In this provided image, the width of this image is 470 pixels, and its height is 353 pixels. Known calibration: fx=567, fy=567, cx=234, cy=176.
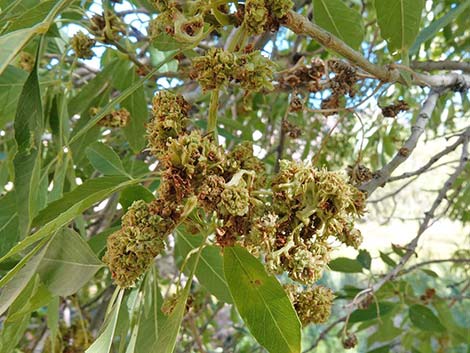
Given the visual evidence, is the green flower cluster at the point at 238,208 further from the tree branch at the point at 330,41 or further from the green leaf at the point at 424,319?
the green leaf at the point at 424,319

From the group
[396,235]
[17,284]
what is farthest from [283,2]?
[396,235]

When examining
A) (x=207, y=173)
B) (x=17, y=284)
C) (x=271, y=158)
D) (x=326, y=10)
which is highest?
(x=271, y=158)

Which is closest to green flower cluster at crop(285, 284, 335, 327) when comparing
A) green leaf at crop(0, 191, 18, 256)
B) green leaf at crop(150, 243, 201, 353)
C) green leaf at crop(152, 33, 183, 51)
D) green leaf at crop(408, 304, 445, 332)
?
green leaf at crop(150, 243, 201, 353)

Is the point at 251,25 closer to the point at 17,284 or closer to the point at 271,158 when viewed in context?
the point at 17,284

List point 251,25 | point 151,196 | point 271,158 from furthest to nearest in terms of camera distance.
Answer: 1. point 271,158
2. point 151,196
3. point 251,25

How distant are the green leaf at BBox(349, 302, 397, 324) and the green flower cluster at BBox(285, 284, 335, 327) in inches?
35.0

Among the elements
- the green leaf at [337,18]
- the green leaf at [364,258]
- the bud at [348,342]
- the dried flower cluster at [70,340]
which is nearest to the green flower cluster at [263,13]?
the green leaf at [337,18]

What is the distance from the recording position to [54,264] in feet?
2.88

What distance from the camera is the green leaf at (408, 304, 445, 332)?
5.73 ft

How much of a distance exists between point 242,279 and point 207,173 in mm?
180

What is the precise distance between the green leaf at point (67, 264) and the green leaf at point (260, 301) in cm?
22

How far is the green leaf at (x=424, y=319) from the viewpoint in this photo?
68.7 inches

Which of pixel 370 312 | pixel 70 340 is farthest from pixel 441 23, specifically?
pixel 70 340

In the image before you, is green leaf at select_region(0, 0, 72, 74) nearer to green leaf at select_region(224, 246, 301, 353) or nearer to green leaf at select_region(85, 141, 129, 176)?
green leaf at select_region(224, 246, 301, 353)
